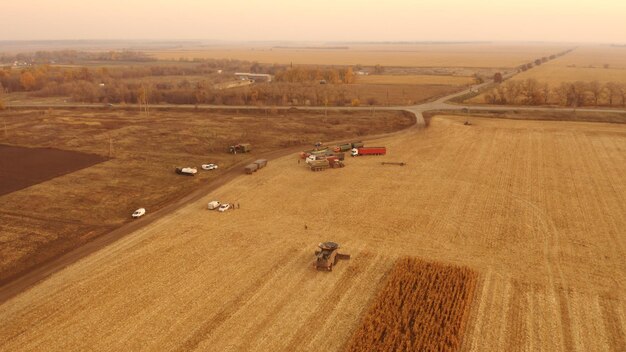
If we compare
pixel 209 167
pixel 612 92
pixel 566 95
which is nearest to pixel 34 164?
pixel 209 167

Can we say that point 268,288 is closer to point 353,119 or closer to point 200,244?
point 200,244

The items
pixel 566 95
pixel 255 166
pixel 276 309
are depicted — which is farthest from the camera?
pixel 566 95

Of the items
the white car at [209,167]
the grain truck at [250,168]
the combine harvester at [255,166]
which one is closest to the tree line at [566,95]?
the combine harvester at [255,166]

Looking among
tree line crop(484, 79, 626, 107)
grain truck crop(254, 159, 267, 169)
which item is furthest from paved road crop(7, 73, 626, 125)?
grain truck crop(254, 159, 267, 169)

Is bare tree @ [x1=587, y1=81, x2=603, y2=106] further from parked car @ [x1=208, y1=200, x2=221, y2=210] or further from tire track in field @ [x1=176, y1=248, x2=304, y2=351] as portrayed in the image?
tire track in field @ [x1=176, y1=248, x2=304, y2=351]

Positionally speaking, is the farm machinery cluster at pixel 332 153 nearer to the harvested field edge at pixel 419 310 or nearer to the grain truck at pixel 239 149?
the grain truck at pixel 239 149

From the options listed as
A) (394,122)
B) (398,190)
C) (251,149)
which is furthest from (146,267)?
(394,122)

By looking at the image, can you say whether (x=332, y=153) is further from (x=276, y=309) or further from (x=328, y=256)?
(x=276, y=309)
